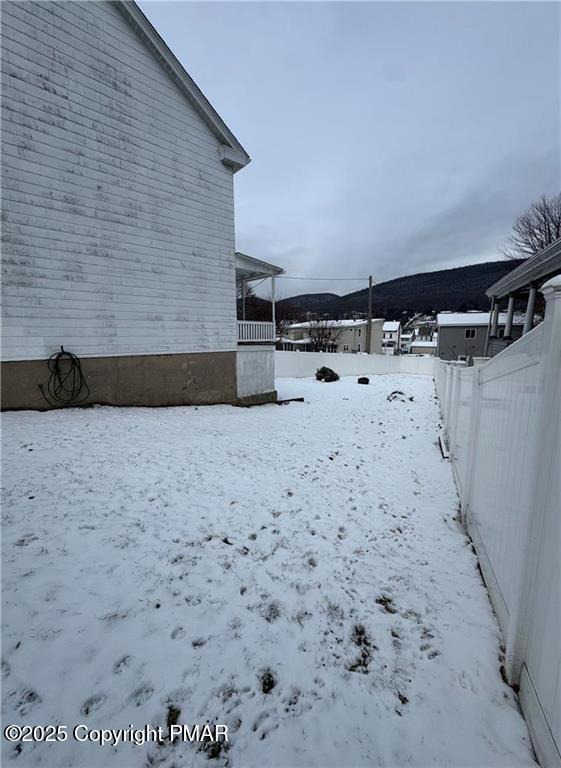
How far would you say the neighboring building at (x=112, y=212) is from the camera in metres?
6.24

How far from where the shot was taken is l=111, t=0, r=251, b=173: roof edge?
7297 mm

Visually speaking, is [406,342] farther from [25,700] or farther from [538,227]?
[25,700]

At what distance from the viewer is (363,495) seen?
414 cm

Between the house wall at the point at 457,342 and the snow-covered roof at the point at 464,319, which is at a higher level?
the snow-covered roof at the point at 464,319

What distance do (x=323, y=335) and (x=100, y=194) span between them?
3501 cm

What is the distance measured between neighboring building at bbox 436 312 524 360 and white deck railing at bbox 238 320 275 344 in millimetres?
25835

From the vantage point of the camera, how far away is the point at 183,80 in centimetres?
820

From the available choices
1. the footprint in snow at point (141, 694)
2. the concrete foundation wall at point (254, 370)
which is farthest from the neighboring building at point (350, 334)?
the footprint in snow at point (141, 694)

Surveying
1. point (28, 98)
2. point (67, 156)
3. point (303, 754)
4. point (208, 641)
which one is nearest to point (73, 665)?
point (208, 641)

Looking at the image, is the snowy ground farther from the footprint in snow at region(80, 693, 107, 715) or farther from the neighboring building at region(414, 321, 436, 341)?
the neighboring building at region(414, 321, 436, 341)

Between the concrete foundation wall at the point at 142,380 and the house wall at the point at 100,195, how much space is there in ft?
0.59

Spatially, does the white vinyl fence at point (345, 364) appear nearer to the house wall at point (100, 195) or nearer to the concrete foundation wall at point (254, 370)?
the concrete foundation wall at point (254, 370)

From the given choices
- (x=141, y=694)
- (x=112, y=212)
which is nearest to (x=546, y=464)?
(x=141, y=694)

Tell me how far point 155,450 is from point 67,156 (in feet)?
20.6
